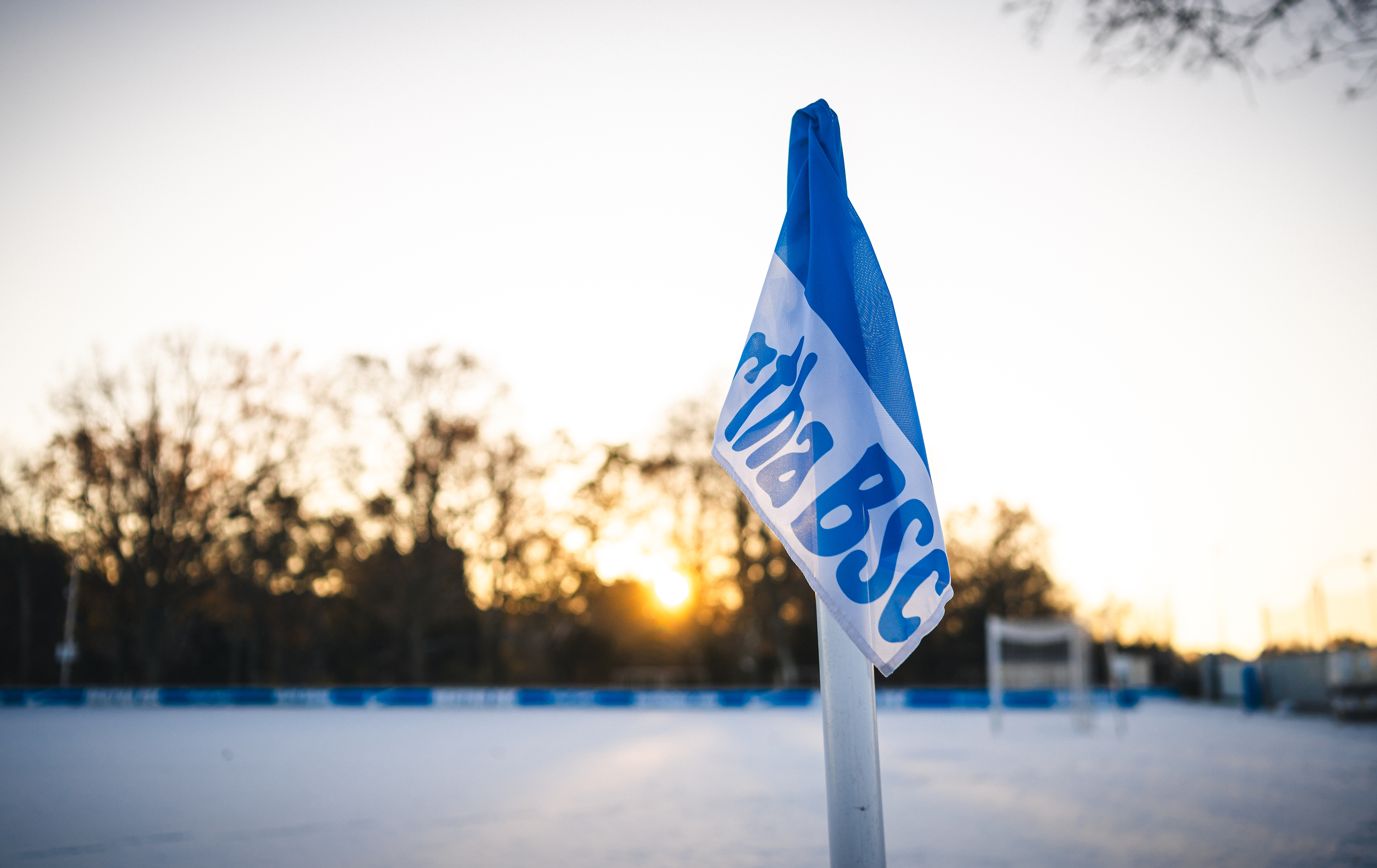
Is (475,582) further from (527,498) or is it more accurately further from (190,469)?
(190,469)

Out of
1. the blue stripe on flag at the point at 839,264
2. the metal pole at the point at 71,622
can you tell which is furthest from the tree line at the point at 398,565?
the blue stripe on flag at the point at 839,264

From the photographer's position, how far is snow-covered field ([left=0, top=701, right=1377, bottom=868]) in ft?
17.4

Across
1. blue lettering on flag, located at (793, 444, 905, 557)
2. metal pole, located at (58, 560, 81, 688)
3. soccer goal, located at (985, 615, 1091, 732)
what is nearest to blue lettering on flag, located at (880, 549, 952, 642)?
blue lettering on flag, located at (793, 444, 905, 557)

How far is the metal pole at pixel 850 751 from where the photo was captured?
1824 millimetres

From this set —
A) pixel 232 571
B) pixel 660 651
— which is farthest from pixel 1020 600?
pixel 232 571

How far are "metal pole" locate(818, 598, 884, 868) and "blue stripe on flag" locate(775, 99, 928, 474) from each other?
52 centimetres

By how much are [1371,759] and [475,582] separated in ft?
85.2

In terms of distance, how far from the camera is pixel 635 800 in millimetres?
7676

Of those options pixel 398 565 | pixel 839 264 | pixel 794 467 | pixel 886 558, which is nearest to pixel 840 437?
pixel 794 467

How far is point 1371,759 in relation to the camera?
11500mm

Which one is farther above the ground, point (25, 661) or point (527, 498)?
point (527, 498)

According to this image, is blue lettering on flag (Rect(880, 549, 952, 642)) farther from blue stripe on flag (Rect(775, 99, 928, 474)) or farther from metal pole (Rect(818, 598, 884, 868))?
blue stripe on flag (Rect(775, 99, 928, 474))

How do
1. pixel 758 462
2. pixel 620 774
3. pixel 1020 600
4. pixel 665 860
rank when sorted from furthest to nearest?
pixel 1020 600, pixel 620 774, pixel 665 860, pixel 758 462

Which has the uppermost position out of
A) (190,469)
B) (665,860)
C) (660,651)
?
(190,469)
